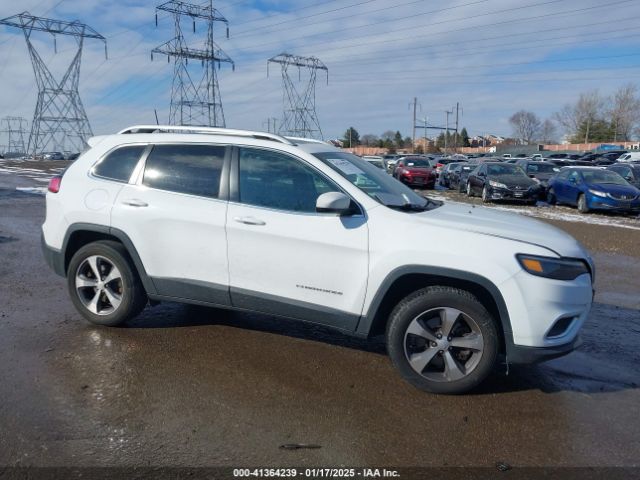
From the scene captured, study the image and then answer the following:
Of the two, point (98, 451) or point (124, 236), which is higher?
point (124, 236)

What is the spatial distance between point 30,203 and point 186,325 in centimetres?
1234

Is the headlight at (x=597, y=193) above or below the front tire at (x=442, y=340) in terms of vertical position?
above

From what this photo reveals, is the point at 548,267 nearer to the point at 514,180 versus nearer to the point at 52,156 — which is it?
the point at 514,180

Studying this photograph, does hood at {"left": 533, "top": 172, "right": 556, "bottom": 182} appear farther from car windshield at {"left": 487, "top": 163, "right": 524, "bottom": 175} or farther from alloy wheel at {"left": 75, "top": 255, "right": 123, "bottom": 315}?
alloy wheel at {"left": 75, "top": 255, "right": 123, "bottom": 315}

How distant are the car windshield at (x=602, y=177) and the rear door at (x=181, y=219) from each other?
15590 mm

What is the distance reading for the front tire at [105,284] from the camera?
5.04 m

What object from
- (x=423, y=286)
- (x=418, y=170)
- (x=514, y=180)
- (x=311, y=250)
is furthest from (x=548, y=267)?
(x=418, y=170)

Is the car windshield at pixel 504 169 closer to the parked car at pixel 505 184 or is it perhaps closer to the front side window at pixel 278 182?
the parked car at pixel 505 184

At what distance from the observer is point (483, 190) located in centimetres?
2059

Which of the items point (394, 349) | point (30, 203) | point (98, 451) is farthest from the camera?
point (30, 203)

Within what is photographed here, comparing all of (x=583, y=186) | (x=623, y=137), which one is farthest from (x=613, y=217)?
(x=623, y=137)

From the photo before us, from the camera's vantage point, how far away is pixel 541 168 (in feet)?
82.9

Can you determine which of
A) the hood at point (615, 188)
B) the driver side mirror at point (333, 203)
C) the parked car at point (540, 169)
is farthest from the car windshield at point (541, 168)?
the driver side mirror at point (333, 203)

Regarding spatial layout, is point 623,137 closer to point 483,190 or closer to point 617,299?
point 483,190
